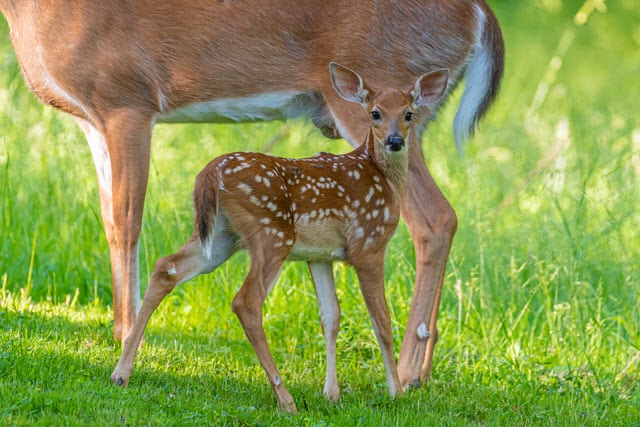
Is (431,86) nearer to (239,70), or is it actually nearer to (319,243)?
(319,243)

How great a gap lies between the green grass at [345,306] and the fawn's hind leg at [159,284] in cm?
12

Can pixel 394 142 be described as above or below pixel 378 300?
above

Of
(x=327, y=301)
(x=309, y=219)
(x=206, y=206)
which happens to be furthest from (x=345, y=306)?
(x=206, y=206)

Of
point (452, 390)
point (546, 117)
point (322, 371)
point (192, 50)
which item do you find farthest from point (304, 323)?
point (546, 117)

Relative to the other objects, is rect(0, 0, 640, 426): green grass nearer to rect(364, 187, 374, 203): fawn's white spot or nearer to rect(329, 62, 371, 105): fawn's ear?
rect(364, 187, 374, 203): fawn's white spot

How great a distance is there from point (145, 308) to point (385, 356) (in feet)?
3.94

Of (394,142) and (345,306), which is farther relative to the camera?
(345,306)

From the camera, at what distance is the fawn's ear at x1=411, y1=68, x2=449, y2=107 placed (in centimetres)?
550

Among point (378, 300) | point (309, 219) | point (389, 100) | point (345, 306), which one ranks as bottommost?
point (345, 306)

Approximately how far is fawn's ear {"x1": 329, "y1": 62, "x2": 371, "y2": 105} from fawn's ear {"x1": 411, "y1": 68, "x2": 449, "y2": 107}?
0.28 meters

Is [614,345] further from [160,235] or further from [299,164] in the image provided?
[160,235]

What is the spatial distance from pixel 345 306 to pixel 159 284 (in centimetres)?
208

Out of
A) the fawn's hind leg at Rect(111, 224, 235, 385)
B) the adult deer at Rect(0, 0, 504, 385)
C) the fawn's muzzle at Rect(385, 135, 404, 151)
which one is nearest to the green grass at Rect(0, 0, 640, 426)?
the fawn's hind leg at Rect(111, 224, 235, 385)

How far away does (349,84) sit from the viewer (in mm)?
5445
